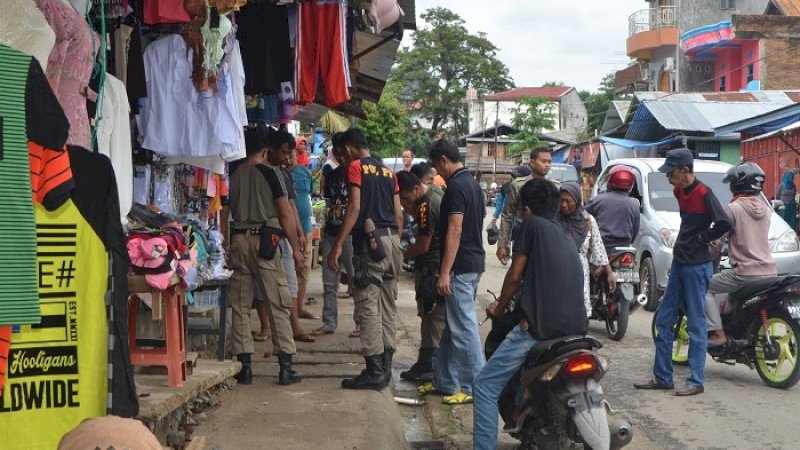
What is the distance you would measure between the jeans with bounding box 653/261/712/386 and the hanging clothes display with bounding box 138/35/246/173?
3.87 metres

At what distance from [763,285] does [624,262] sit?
2670 mm

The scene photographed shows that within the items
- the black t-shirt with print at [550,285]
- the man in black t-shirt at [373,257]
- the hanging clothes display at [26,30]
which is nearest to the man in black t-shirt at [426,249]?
the man in black t-shirt at [373,257]

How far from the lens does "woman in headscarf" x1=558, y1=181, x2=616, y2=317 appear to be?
29.9 ft

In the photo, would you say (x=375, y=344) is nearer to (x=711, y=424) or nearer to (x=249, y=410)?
(x=249, y=410)

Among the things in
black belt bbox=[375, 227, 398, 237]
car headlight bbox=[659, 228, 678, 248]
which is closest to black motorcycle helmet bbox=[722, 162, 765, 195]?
black belt bbox=[375, 227, 398, 237]

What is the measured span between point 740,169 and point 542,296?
148 inches

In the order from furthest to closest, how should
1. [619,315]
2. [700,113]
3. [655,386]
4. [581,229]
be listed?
[700,113]
[619,315]
[581,229]
[655,386]

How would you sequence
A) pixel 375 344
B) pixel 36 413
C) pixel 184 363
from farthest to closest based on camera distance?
1. pixel 375 344
2. pixel 184 363
3. pixel 36 413

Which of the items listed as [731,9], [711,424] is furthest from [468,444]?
[731,9]

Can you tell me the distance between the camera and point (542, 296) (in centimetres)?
574

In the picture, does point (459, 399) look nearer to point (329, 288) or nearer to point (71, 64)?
point (329, 288)

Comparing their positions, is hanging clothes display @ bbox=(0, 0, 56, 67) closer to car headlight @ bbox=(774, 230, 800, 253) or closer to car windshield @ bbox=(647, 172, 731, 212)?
car windshield @ bbox=(647, 172, 731, 212)

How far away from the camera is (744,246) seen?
8500mm

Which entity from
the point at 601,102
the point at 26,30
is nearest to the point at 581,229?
A: the point at 26,30
